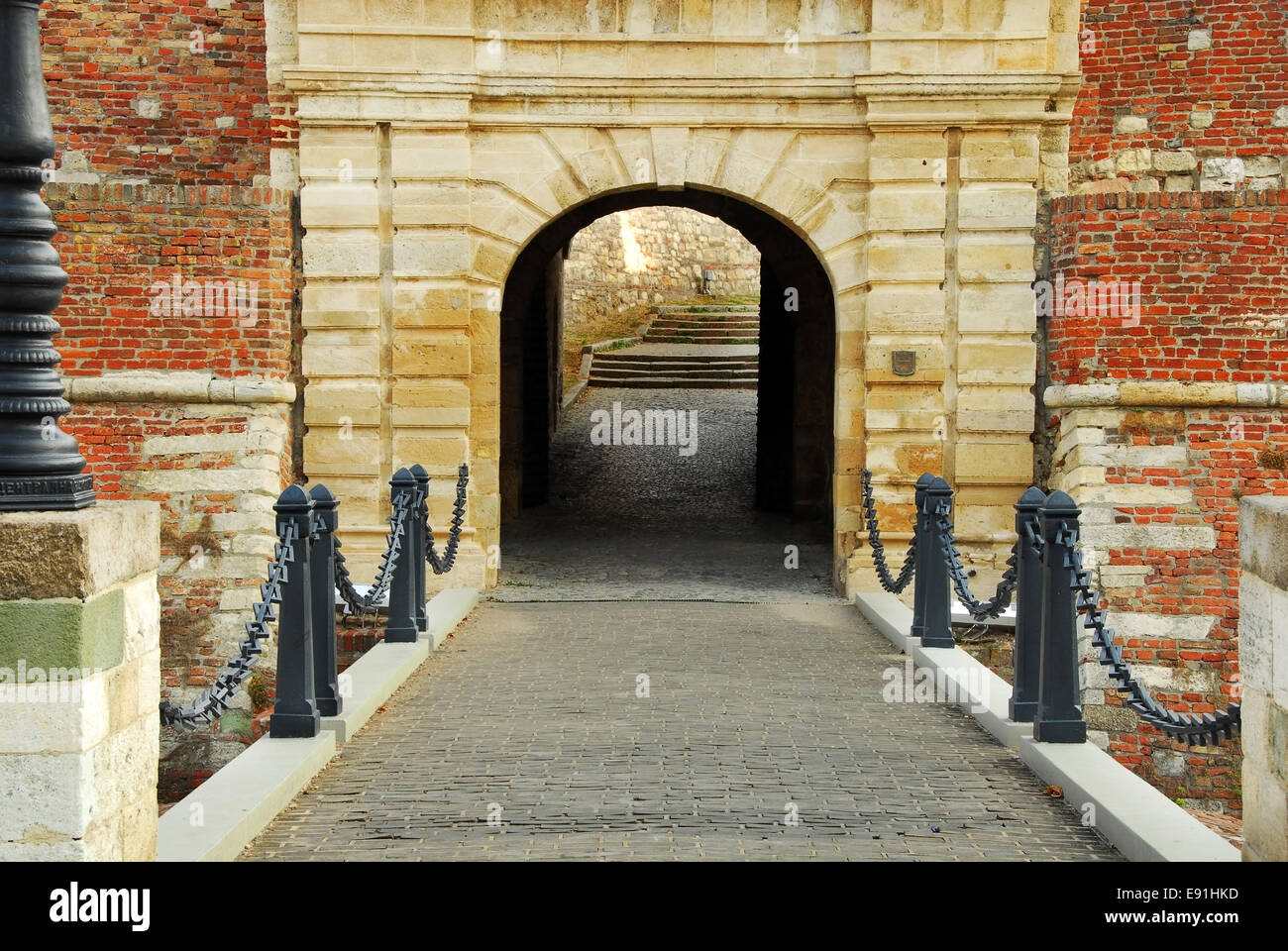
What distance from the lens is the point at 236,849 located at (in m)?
5.07

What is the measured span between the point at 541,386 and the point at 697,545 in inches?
195

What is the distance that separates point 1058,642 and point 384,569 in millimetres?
4022

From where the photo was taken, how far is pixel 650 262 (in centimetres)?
3400

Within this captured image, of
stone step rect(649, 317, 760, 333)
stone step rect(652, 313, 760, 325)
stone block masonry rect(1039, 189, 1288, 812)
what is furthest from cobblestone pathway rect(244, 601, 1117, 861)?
stone step rect(652, 313, 760, 325)

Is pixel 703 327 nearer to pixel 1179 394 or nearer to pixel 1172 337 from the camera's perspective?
pixel 1172 337

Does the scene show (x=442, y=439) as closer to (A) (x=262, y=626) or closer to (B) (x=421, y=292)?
(B) (x=421, y=292)

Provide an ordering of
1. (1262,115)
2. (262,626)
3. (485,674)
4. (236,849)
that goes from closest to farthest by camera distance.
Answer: (236,849), (262,626), (485,674), (1262,115)

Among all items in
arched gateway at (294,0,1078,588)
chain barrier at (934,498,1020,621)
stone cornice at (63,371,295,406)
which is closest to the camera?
chain barrier at (934,498,1020,621)

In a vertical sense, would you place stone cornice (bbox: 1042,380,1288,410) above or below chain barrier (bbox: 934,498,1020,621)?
above

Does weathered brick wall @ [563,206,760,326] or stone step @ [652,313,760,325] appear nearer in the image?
weathered brick wall @ [563,206,760,326]

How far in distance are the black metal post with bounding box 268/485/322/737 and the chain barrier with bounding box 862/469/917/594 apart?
458cm

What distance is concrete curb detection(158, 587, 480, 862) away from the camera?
4.91 meters

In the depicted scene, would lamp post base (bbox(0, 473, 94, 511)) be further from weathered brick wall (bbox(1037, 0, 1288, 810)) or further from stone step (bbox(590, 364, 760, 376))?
stone step (bbox(590, 364, 760, 376))
